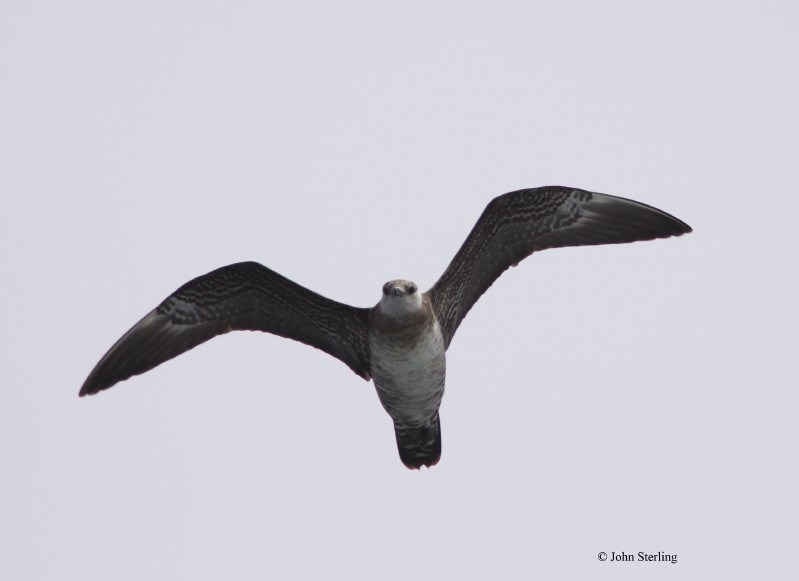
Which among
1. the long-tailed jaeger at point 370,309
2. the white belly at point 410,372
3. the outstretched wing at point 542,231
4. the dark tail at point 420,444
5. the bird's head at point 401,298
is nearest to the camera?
the bird's head at point 401,298

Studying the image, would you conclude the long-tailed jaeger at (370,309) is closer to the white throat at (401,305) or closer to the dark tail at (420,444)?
the dark tail at (420,444)

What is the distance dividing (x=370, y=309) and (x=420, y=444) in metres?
1.54

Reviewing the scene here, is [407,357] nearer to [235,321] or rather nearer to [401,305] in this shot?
[401,305]

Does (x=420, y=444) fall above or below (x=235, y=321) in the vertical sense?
below

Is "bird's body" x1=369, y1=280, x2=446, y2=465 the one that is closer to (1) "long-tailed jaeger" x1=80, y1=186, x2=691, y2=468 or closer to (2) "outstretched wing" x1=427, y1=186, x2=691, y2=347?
(1) "long-tailed jaeger" x1=80, y1=186, x2=691, y2=468

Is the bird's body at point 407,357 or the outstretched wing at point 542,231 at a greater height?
the outstretched wing at point 542,231

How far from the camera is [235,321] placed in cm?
1099

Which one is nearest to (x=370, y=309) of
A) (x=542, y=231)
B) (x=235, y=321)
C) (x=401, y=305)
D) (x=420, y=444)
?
(x=401, y=305)

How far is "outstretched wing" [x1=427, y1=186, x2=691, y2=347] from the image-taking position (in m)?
10.8

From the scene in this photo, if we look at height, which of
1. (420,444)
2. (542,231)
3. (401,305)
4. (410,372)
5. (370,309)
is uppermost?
(542,231)

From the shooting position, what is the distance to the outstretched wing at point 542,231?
1077 centimetres

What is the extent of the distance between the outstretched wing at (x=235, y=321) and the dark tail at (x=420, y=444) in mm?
654

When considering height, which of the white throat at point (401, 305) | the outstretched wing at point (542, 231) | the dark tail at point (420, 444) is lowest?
the dark tail at point (420, 444)

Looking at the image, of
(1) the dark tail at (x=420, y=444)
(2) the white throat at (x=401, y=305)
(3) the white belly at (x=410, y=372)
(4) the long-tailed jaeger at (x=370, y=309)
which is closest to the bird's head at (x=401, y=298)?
(2) the white throat at (x=401, y=305)
